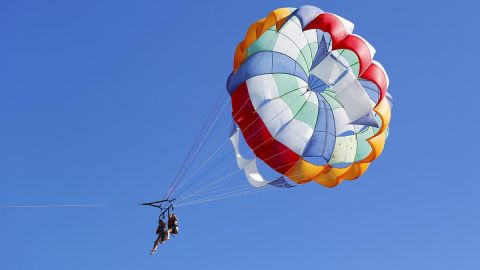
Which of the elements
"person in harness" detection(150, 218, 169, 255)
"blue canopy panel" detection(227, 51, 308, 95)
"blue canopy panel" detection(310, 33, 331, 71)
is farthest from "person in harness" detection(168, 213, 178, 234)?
"blue canopy panel" detection(310, 33, 331, 71)

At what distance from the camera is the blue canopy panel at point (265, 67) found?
1975 cm

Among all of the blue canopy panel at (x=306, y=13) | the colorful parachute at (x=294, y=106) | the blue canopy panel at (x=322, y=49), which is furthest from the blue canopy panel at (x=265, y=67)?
the blue canopy panel at (x=306, y=13)

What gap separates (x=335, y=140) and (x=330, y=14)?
3419 mm

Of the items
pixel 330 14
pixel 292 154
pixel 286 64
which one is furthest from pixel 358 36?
pixel 292 154

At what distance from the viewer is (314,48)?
2022 centimetres

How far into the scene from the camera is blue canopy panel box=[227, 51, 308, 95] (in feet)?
64.8

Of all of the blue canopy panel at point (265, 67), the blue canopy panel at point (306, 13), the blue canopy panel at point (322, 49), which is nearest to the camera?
the blue canopy panel at point (306, 13)

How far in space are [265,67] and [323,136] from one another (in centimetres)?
231

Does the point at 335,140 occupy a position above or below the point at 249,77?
below

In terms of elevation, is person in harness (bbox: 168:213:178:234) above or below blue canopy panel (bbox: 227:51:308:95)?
below

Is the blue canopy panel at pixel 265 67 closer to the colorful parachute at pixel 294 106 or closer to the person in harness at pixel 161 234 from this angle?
the colorful parachute at pixel 294 106

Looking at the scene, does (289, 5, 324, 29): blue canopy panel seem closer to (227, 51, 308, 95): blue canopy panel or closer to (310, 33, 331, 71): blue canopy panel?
(310, 33, 331, 71): blue canopy panel

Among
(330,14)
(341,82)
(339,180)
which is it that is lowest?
(339,180)

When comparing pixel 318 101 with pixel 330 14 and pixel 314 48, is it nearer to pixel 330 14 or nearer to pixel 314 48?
pixel 314 48
